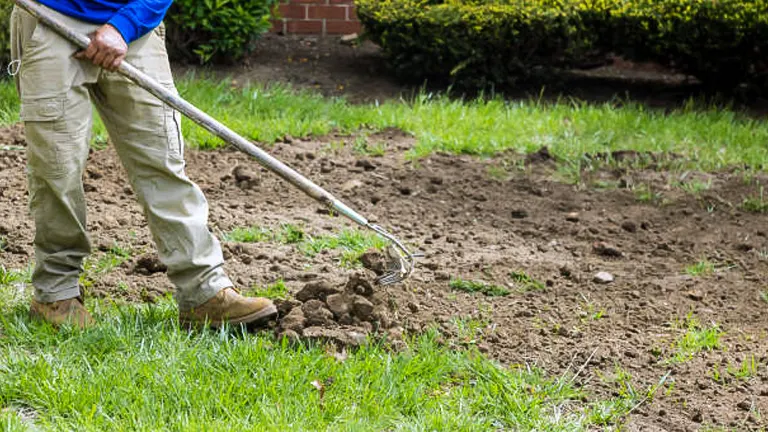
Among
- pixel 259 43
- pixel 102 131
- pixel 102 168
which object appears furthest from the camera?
pixel 259 43

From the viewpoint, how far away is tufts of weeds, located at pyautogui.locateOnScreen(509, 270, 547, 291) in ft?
15.7

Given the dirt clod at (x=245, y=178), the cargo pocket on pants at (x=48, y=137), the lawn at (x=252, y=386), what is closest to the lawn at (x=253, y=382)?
the lawn at (x=252, y=386)

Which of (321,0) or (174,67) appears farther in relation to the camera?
(321,0)

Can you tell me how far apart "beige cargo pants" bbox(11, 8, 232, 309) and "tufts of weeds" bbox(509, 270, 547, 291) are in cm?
143

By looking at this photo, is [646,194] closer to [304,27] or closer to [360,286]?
[360,286]

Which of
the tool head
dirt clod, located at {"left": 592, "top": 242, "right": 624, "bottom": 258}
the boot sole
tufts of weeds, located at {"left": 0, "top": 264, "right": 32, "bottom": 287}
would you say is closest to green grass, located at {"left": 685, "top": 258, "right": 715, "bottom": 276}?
dirt clod, located at {"left": 592, "top": 242, "right": 624, "bottom": 258}

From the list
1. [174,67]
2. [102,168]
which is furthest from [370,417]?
[174,67]

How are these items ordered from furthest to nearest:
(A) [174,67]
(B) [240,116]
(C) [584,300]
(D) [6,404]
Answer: (A) [174,67], (B) [240,116], (C) [584,300], (D) [6,404]

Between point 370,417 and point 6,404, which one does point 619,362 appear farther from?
point 6,404

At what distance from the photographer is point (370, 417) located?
347cm

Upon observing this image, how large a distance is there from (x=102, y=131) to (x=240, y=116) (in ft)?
3.27

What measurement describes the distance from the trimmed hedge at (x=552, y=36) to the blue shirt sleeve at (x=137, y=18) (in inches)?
190

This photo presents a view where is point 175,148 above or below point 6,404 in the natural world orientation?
above

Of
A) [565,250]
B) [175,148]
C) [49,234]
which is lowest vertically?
[565,250]
